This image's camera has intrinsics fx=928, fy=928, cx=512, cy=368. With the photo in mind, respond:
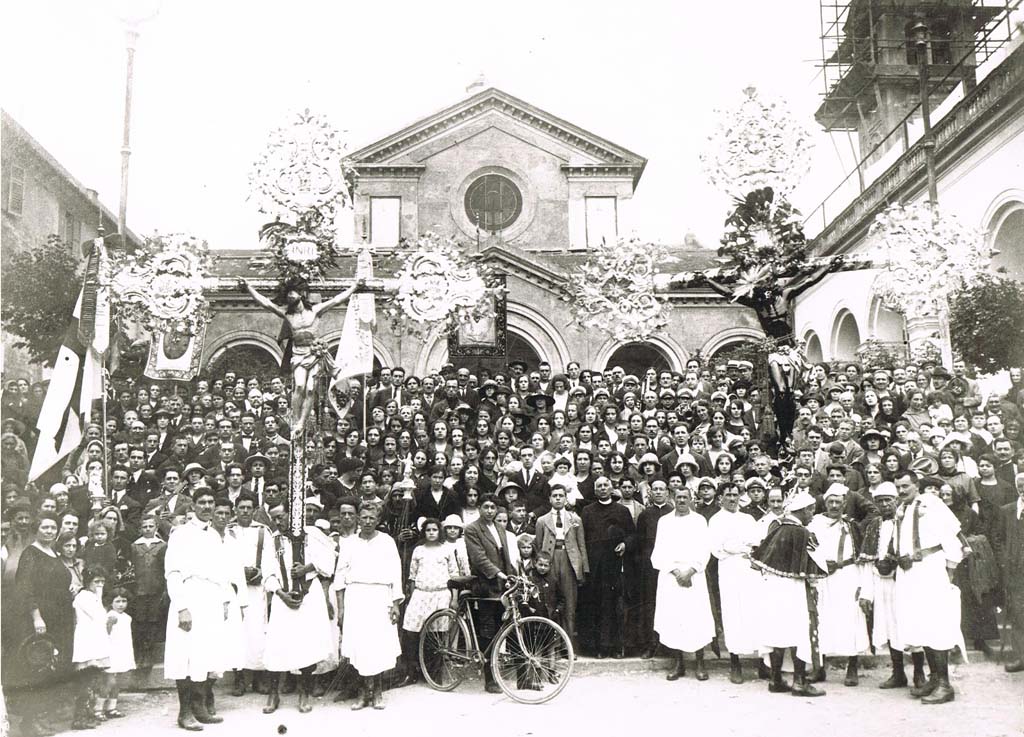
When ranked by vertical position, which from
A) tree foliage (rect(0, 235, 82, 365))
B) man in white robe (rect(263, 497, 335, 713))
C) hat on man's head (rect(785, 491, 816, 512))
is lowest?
man in white robe (rect(263, 497, 335, 713))

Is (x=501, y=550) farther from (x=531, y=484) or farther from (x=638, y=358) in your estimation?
(x=638, y=358)

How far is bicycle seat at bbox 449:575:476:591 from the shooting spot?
8117mm

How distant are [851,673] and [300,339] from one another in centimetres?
589

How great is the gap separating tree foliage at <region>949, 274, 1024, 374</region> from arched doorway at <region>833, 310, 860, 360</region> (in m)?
11.9

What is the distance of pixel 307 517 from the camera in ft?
27.9

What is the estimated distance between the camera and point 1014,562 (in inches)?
323

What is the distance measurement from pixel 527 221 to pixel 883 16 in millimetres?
10649

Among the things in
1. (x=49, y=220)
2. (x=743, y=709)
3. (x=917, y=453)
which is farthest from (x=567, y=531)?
(x=49, y=220)

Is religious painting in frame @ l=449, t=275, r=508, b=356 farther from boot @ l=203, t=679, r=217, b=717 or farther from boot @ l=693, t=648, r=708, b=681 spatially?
boot @ l=203, t=679, r=217, b=717

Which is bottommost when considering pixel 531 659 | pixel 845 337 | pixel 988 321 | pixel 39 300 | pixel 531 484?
pixel 531 659

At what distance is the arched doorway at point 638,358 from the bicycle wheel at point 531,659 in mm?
16753

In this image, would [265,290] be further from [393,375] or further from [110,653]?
[110,653]

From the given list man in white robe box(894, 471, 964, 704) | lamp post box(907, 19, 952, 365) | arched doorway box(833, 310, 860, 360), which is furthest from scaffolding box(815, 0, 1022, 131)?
man in white robe box(894, 471, 964, 704)

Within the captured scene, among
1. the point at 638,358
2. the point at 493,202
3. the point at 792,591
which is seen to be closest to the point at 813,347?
the point at 638,358
